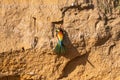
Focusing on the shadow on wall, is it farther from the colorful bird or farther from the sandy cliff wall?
the colorful bird

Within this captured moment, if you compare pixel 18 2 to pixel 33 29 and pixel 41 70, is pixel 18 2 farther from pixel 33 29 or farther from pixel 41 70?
pixel 41 70

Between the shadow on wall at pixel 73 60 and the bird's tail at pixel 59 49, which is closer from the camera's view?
the bird's tail at pixel 59 49

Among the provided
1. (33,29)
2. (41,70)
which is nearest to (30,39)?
(33,29)

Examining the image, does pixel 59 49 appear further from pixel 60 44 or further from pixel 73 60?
pixel 73 60

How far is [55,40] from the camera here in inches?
164

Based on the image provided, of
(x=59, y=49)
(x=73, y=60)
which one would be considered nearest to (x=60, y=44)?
(x=59, y=49)

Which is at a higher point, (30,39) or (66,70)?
(30,39)

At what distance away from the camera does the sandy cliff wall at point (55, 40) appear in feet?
13.6

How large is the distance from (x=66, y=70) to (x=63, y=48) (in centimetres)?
31

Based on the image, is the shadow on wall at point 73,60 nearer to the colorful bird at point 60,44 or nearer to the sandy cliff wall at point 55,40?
the sandy cliff wall at point 55,40

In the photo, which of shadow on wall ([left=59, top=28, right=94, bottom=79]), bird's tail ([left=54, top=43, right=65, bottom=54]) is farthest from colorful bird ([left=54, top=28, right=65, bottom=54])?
shadow on wall ([left=59, top=28, right=94, bottom=79])

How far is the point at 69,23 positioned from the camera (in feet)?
13.9

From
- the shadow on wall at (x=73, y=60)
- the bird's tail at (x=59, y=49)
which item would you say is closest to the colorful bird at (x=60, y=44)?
the bird's tail at (x=59, y=49)

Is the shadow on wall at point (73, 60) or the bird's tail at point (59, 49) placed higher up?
the bird's tail at point (59, 49)
